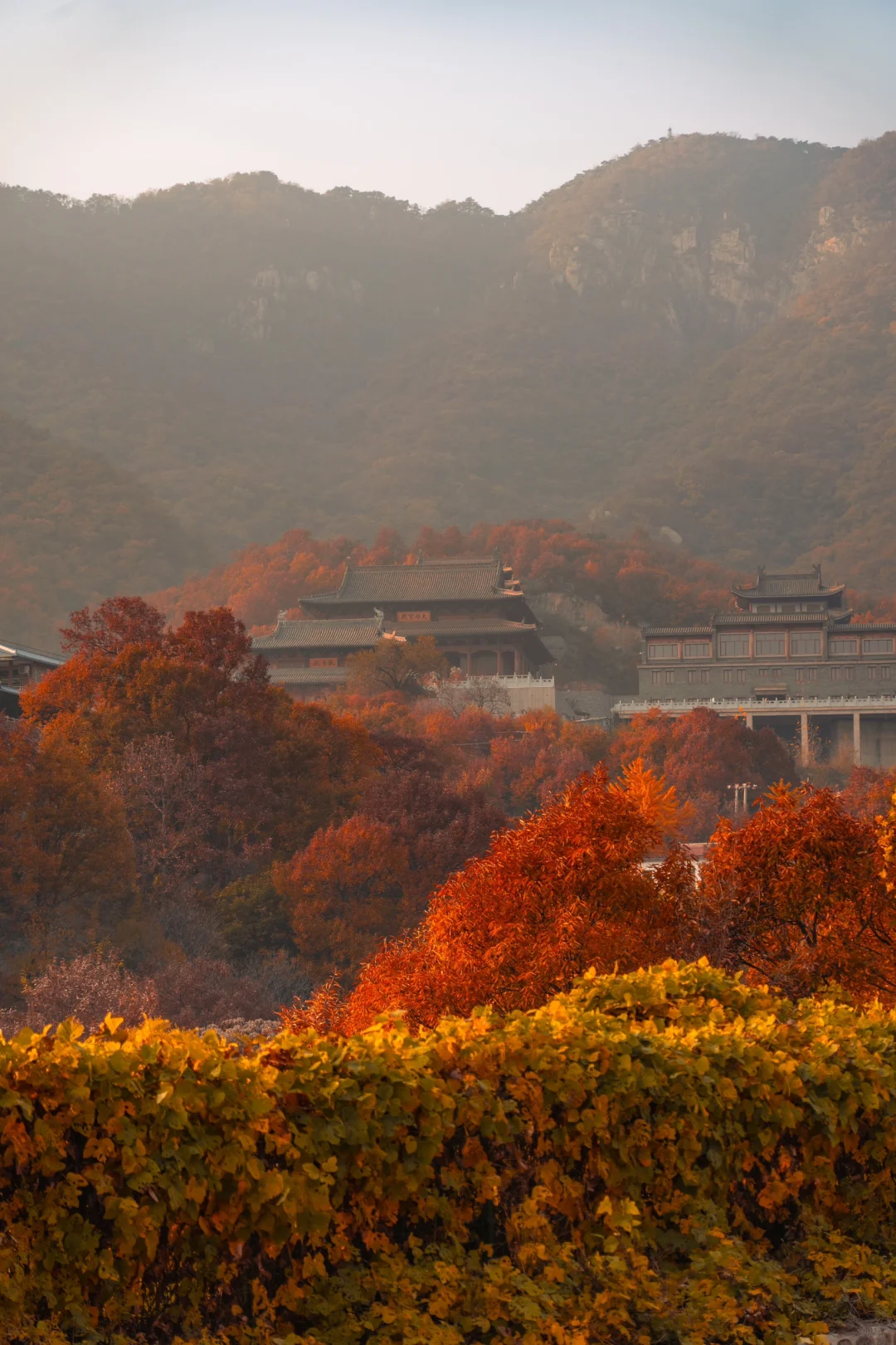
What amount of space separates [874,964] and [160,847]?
1838 centimetres

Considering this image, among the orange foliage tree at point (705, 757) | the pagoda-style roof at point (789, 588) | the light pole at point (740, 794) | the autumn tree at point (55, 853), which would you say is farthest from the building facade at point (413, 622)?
the autumn tree at point (55, 853)

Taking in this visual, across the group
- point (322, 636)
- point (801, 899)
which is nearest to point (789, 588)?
point (322, 636)

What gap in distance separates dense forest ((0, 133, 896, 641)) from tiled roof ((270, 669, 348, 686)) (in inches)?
801

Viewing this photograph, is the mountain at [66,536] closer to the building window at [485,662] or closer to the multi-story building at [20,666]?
the building window at [485,662]

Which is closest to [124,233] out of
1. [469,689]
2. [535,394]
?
[535,394]

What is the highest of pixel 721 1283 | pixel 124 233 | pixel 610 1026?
pixel 124 233

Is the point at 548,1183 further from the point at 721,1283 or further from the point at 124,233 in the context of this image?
the point at 124,233

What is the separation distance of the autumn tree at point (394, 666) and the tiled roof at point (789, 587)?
19.0 m

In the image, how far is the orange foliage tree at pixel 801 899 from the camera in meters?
12.8

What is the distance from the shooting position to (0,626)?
263ft

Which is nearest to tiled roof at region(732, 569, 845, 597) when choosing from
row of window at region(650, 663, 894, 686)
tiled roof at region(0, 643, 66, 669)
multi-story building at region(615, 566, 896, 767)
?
multi-story building at region(615, 566, 896, 767)

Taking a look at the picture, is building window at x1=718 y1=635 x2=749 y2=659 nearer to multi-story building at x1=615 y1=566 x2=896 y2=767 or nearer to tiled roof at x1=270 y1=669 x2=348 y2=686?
multi-story building at x1=615 y1=566 x2=896 y2=767

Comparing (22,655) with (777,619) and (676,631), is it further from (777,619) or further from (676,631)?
(777,619)

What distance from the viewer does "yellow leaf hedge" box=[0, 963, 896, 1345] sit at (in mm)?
5332
